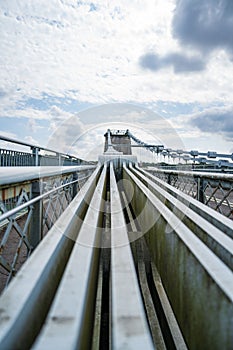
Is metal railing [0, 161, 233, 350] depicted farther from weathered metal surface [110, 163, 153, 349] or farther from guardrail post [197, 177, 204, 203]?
guardrail post [197, 177, 204, 203]

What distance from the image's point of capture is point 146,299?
2.73m

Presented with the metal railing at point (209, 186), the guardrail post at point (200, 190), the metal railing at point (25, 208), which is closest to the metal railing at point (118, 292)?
the metal railing at point (25, 208)

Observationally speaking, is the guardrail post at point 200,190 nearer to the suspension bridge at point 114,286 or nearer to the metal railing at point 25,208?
the suspension bridge at point 114,286

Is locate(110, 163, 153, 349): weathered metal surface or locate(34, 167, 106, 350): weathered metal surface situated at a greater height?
locate(34, 167, 106, 350): weathered metal surface

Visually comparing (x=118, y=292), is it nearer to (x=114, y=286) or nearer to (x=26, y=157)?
(x=114, y=286)

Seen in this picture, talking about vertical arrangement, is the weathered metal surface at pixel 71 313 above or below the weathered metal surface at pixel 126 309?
above

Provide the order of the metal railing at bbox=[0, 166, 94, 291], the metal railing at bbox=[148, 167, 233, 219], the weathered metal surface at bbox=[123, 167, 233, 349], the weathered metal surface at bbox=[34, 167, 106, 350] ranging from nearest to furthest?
the weathered metal surface at bbox=[34, 167, 106, 350], the weathered metal surface at bbox=[123, 167, 233, 349], the metal railing at bbox=[0, 166, 94, 291], the metal railing at bbox=[148, 167, 233, 219]

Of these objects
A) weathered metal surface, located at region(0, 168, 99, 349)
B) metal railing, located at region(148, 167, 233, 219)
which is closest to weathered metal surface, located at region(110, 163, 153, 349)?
weathered metal surface, located at region(0, 168, 99, 349)

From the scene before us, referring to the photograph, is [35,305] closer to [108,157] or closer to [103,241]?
A: [103,241]

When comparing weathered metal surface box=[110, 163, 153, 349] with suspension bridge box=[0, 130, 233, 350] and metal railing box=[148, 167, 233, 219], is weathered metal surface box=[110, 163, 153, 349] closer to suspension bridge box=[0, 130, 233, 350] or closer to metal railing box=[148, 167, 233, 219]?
suspension bridge box=[0, 130, 233, 350]

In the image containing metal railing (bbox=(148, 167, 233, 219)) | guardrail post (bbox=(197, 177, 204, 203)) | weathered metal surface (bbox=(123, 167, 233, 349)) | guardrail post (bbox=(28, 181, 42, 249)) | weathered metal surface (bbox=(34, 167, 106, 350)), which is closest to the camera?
weathered metal surface (bbox=(34, 167, 106, 350))

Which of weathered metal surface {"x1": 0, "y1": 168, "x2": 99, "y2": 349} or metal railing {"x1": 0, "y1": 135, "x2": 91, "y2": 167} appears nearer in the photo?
weathered metal surface {"x1": 0, "y1": 168, "x2": 99, "y2": 349}

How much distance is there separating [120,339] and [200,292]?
20.2 inches

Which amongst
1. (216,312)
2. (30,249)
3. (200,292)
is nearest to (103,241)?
(30,249)
